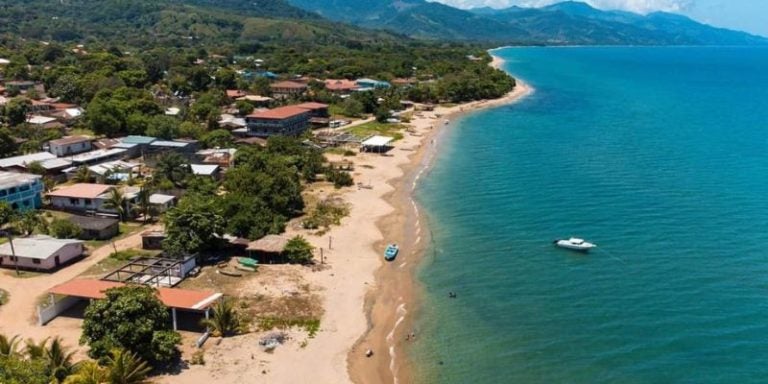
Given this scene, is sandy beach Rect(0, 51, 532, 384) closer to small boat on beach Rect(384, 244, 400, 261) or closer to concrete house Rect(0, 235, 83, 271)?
small boat on beach Rect(384, 244, 400, 261)

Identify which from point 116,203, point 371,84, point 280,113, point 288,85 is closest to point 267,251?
point 116,203

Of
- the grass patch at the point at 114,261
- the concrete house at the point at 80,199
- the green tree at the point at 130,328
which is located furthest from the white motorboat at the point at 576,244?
the concrete house at the point at 80,199

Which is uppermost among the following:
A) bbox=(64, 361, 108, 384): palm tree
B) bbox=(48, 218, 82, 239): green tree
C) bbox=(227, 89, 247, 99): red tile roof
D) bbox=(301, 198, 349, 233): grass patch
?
bbox=(227, 89, 247, 99): red tile roof

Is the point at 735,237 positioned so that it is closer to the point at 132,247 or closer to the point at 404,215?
the point at 404,215

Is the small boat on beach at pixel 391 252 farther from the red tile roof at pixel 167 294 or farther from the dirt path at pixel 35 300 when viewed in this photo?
the dirt path at pixel 35 300

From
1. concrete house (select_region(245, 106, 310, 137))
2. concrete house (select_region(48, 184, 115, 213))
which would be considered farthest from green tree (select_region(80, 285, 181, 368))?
concrete house (select_region(245, 106, 310, 137))

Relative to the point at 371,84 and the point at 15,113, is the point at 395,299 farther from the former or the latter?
the point at 371,84
